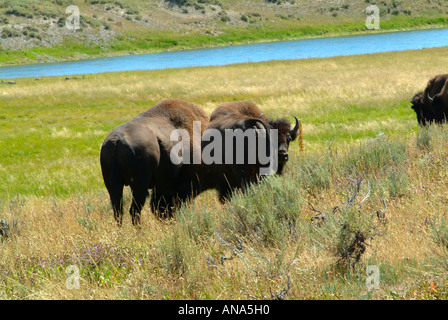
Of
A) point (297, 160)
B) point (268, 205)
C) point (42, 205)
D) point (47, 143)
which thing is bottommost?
point (47, 143)

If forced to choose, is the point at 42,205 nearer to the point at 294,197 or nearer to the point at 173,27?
the point at 294,197

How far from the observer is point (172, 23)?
A: 112375 mm

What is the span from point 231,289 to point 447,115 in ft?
33.9

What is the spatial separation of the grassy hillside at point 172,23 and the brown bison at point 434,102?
7365 centimetres

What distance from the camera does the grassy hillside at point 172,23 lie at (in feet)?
Result: 284

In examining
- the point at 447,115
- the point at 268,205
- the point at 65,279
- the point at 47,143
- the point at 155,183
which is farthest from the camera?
the point at 47,143

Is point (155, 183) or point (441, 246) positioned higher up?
point (441, 246)

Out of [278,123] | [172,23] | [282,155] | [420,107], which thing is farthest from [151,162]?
[172,23]

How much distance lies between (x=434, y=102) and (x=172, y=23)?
105 metres

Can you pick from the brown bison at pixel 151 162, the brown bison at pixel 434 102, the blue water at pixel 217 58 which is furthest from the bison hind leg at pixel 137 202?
the blue water at pixel 217 58

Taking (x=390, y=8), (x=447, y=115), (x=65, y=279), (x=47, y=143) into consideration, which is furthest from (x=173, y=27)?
(x=65, y=279)

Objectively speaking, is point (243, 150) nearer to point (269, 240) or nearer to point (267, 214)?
point (267, 214)

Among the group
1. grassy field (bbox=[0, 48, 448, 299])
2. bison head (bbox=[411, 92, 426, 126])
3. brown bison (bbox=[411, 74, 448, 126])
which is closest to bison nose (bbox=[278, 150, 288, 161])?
grassy field (bbox=[0, 48, 448, 299])

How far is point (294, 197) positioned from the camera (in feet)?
18.4
